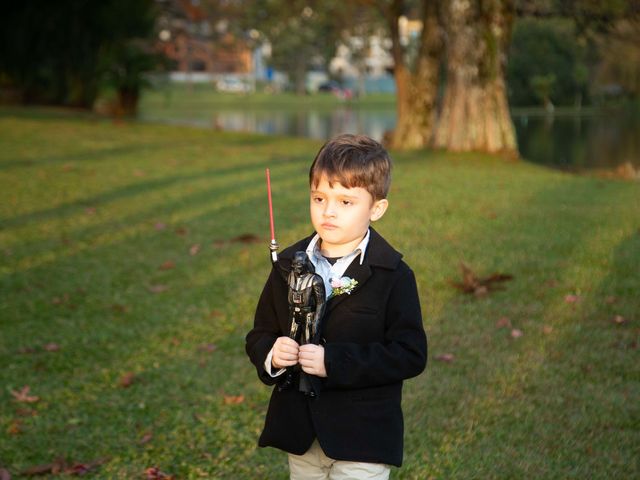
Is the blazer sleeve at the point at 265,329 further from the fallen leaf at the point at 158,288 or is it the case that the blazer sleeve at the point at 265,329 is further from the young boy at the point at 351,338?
the fallen leaf at the point at 158,288

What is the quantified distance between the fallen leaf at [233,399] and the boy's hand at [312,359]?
2624 mm

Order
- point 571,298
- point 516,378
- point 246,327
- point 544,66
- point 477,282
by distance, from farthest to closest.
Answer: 1. point 544,66
2. point 477,282
3. point 571,298
4. point 246,327
5. point 516,378

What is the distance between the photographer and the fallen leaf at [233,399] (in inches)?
208

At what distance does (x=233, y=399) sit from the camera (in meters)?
5.32

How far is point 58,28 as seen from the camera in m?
25.3

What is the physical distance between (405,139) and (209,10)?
23866 millimetres

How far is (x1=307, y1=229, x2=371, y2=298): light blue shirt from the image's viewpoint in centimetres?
287

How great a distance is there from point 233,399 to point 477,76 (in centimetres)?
1388

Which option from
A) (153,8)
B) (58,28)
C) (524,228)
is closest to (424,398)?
(524,228)

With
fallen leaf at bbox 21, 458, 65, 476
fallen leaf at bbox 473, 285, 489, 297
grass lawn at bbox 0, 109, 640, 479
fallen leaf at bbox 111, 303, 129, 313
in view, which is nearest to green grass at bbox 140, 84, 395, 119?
grass lawn at bbox 0, 109, 640, 479

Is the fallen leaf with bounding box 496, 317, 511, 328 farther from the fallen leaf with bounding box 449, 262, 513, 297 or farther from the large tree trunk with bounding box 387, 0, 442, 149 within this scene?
the large tree trunk with bounding box 387, 0, 442, 149

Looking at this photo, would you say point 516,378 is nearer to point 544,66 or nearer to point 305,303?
point 305,303

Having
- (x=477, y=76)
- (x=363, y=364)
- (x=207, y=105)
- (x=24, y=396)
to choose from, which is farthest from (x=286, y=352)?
(x=207, y=105)

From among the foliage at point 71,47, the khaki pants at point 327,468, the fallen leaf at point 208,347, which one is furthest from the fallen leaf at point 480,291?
the foliage at point 71,47
